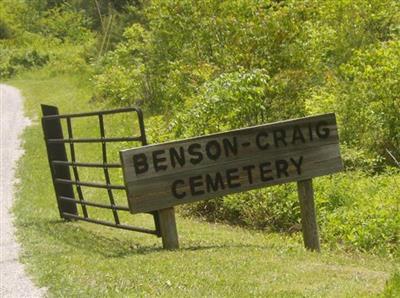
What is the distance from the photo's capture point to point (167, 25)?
21.3 metres

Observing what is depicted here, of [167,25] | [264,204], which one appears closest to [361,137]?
[264,204]

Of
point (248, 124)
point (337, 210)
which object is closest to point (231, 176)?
point (337, 210)

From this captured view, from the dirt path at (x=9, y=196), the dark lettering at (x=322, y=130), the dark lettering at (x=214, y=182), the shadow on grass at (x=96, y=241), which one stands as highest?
the dark lettering at (x=322, y=130)

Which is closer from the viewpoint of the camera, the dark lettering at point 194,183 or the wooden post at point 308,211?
the dark lettering at point 194,183

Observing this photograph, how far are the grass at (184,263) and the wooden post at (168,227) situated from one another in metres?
0.18

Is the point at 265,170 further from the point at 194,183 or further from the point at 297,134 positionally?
the point at 194,183

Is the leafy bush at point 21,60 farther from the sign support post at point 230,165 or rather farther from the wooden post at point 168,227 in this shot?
the sign support post at point 230,165

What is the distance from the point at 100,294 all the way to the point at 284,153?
3.34 meters

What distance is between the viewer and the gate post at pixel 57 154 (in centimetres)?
1063

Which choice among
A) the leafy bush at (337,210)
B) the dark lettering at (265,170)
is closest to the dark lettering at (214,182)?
the dark lettering at (265,170)

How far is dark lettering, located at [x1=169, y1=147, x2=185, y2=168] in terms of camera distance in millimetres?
8016

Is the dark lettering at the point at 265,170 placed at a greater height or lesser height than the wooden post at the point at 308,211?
greater

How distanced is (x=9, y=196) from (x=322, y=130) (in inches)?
292

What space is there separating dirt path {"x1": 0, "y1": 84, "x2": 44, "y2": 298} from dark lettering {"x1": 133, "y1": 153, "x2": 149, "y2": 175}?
173 centimetres
